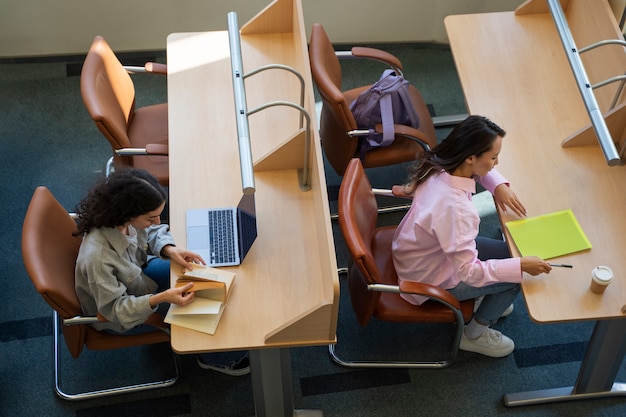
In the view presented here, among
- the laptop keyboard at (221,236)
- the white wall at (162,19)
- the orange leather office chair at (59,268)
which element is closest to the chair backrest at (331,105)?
the laptop keyboard at (221,236)

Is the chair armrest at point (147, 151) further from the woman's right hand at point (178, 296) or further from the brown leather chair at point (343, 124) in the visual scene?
the woman's right hand at point (178, 296)

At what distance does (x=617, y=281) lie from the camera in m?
2.53

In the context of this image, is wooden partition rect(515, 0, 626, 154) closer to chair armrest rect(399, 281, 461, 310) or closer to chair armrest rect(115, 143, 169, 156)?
chair armrest rect(399, 281, 461, 310)

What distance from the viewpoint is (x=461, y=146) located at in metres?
2.60

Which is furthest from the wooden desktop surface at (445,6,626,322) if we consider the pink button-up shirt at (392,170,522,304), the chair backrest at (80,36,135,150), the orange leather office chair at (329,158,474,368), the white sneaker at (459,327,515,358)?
the chair backrest at (80,36,135,150)

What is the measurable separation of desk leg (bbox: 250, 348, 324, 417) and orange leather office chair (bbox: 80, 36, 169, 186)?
91 centimetres

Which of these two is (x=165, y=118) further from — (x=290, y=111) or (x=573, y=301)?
(x=573, y=301)

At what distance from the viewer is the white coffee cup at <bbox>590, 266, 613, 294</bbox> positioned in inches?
96.3

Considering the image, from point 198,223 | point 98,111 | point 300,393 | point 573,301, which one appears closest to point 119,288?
point 198,223

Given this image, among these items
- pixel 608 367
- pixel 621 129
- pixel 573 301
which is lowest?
pixel 608 367

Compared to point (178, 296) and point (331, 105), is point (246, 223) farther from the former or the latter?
point (331, 105)

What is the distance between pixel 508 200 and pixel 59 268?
1.61 m

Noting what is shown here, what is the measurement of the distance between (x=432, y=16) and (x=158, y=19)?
162 cm

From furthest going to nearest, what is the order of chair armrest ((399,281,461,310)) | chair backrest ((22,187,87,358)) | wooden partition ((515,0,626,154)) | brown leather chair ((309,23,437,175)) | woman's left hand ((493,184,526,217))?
brown leather chair ((309,23,437,175)), wooden partition ((515,0,626,154)), woman's left hand ((493,184,526,217)), chair armrest ((399,281,461,310)), chair backrest ((22,187,87,358))
